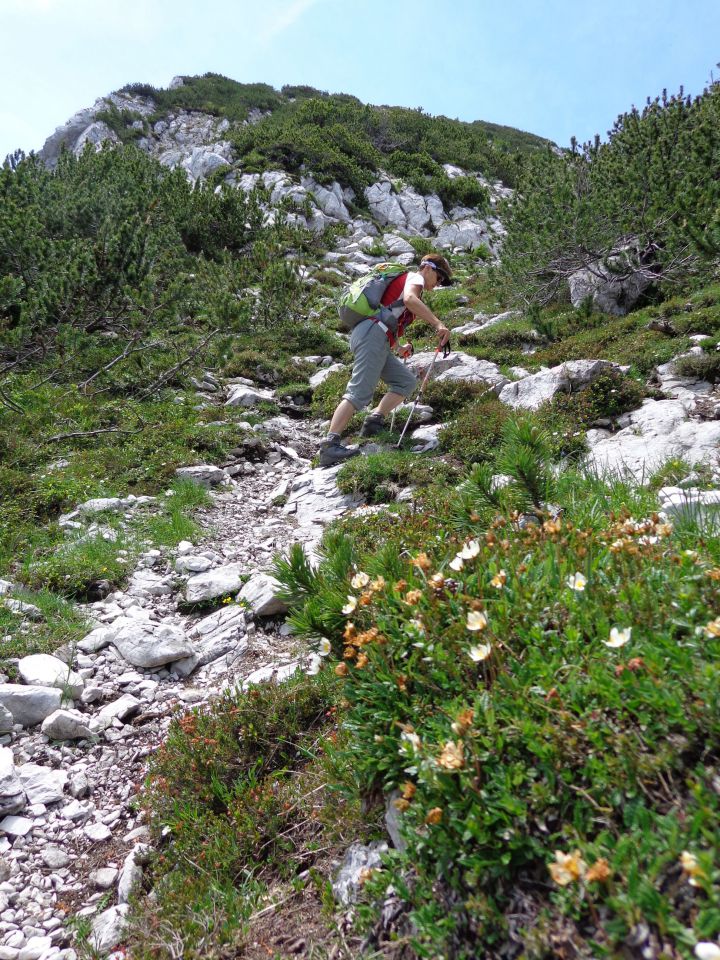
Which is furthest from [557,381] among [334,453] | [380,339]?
[334,453]

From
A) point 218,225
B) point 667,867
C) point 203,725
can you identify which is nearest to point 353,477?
point 203,725

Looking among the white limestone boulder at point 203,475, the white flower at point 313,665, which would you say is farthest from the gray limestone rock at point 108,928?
the white limestone boulder at point 203,475

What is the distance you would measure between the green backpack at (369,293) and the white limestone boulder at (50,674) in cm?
518

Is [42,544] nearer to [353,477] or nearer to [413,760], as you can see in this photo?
[353,477]

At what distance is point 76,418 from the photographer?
29.3 feet

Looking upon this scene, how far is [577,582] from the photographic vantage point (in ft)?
6.55

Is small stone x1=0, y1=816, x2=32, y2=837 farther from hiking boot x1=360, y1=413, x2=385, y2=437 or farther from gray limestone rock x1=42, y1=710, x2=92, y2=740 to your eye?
hiking boot x1=360, y1=413, x2=385, y2=437

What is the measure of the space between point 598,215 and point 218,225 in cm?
1320

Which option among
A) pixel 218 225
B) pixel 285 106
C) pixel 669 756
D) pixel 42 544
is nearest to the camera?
pixel 669 756

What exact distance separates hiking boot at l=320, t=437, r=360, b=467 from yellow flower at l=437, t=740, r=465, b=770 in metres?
6.07

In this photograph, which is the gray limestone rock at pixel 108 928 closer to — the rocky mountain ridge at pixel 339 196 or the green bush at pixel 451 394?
the green bush at pixel 451 394

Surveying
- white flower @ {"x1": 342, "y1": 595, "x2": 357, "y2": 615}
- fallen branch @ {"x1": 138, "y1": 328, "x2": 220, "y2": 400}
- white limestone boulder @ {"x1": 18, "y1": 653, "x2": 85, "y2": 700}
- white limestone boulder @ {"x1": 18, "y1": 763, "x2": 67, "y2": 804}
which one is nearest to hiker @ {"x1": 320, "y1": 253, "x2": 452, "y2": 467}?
fallen branch @ {"x1": 138, "y1": 328, "x2": 220, "y2": 400}

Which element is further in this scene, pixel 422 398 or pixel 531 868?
pixel 422 398

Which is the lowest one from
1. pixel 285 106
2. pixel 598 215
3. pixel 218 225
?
pixel 598 215
